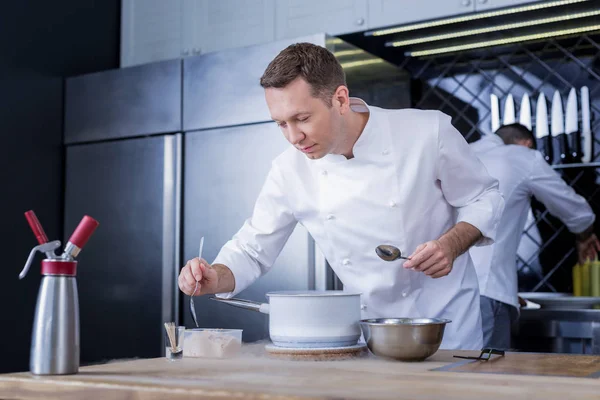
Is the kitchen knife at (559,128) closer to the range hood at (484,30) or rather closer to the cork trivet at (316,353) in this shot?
the range hood at (484,30)

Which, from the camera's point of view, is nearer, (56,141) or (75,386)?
(75,386)

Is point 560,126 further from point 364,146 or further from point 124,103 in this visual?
point 124,103

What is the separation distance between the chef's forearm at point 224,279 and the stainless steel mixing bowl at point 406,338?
493mm

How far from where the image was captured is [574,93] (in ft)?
10.3

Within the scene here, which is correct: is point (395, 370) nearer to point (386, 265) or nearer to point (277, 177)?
point (386, 265)

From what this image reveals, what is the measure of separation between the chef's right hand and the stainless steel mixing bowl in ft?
1.42

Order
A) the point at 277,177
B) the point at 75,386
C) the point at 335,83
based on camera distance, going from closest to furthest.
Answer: the point at 75,386
the point at 335,83
the point at 277,177

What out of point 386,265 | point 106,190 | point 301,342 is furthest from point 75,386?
point 106,190

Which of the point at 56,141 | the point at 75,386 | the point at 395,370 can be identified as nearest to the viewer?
the point at 75,386

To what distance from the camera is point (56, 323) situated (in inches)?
51.6

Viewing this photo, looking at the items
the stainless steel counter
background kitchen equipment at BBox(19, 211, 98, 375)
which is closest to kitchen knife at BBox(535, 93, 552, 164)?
the stainless steel counter

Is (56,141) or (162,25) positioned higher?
(162,25)

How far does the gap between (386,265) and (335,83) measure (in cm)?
46

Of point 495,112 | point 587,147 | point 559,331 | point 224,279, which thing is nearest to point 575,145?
point 587,147
